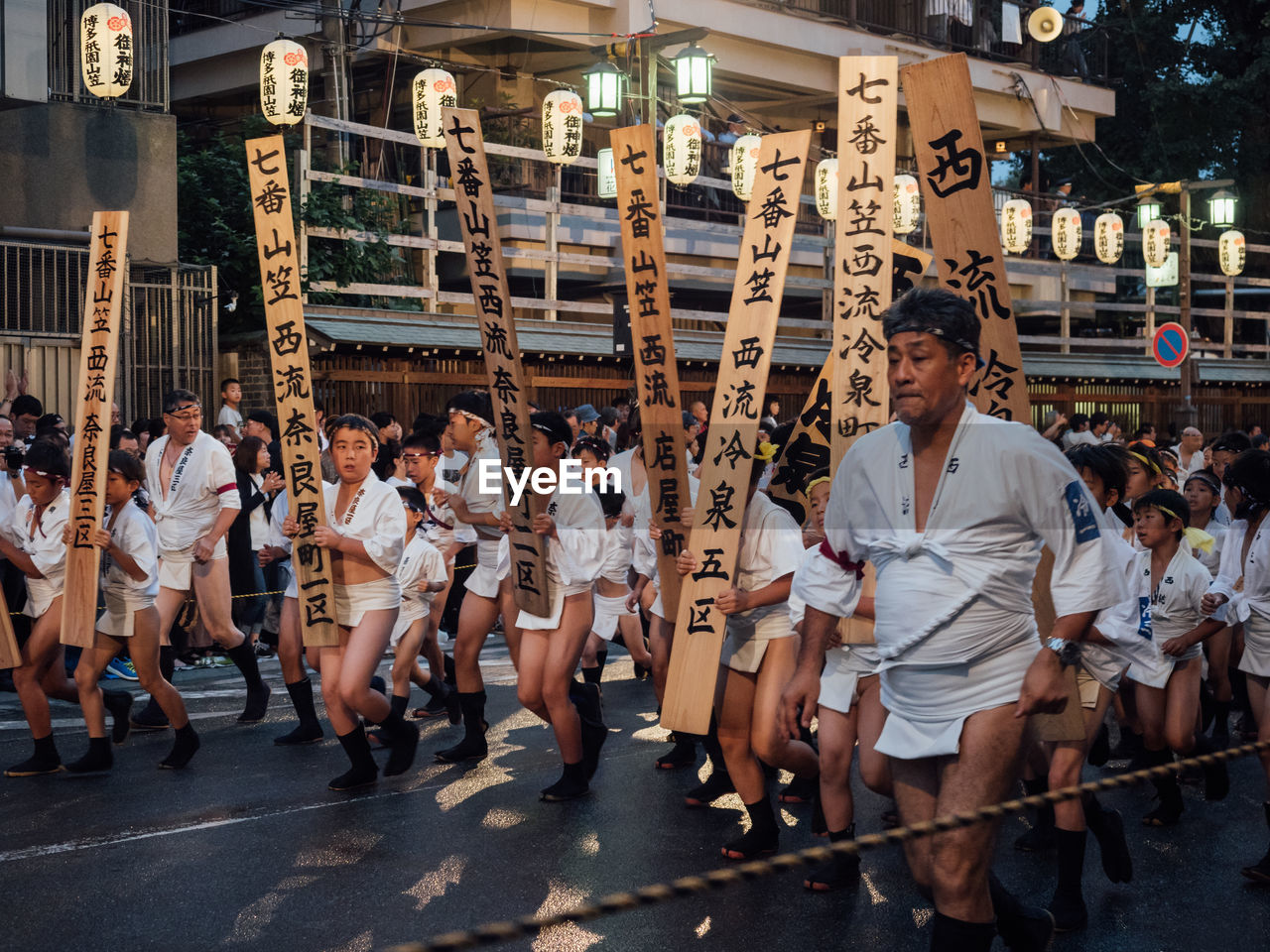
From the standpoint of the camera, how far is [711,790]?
7445 mm

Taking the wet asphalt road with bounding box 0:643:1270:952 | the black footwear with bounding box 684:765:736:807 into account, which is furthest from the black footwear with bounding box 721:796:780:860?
the black footwear with bounding box 684:765:736:807

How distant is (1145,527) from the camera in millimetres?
7598

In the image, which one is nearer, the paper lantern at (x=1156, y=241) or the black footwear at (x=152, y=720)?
the black footwear at (x=152, y=720)

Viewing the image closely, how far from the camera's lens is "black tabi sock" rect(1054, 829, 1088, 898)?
5.53 meters

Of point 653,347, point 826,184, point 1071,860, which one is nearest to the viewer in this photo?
point 1071,860

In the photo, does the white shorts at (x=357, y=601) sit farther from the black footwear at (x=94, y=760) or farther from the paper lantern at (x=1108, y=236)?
the paper lantern at (x=1108, y=236)

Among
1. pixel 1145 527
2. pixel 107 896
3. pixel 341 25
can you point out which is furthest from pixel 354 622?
pixel 341 25

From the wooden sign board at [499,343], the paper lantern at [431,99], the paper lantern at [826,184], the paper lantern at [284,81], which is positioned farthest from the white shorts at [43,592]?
the paper lantern at [826,184]

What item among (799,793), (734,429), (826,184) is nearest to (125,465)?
(734,429)

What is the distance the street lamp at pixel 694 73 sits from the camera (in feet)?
64.6

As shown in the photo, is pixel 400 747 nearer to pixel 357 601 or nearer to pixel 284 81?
pixel 357 601

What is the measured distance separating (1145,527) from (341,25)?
15.8m

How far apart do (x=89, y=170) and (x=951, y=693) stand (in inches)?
632

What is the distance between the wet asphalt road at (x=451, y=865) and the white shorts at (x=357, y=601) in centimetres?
92
